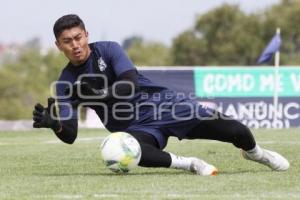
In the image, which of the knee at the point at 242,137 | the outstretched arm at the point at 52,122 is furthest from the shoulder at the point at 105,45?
the knee at the point at 242,137

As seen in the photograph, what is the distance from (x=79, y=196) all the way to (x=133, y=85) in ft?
6.22

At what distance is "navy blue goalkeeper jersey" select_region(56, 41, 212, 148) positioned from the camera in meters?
8.83

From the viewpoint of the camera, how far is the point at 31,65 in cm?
8669

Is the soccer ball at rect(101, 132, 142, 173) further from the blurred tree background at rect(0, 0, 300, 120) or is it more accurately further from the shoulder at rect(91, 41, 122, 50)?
the blurred tree background at rect(0, 0, 300, 120)

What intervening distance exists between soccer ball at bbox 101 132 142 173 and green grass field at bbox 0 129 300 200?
0.51 ft

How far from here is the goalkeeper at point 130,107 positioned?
8.63 m

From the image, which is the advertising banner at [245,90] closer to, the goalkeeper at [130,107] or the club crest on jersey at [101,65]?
the goalkeeper at [130,107]

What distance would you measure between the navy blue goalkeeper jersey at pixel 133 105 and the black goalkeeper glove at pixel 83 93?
0.10 m

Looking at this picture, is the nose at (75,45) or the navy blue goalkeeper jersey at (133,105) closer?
the nose at (75,45)

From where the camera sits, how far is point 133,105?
29.3 feet

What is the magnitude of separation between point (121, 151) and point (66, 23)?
1358mm

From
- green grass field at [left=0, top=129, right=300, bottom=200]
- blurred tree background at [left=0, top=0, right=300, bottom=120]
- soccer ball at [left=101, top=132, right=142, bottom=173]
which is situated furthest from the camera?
blurred tree background at [left=0, top=0, right=300, bottom=120]

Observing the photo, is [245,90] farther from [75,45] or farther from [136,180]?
[136,180]

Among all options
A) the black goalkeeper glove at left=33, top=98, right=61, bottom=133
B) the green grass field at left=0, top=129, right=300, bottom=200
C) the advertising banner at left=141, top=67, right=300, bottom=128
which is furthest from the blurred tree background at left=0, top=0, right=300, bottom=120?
the black goalkeeper glove at left=33, top=98, right=61, bottom=133
